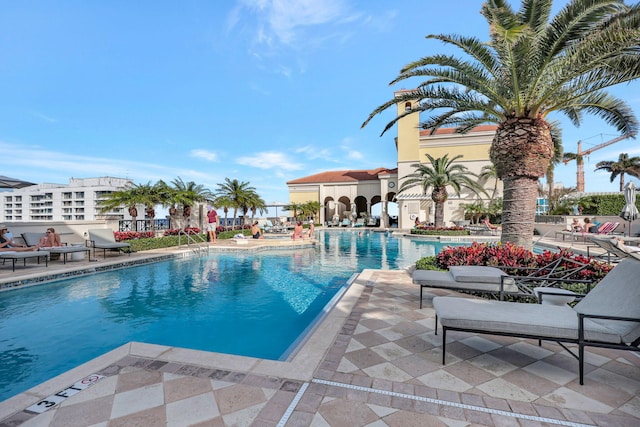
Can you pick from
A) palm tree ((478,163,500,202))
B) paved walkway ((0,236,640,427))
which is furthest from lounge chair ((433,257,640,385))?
palm tree ((478,163,500,202))

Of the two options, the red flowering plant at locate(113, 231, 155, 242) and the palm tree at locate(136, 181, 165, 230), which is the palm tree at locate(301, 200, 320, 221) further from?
the red flowering plant at locate(113, 231, 155, 242)

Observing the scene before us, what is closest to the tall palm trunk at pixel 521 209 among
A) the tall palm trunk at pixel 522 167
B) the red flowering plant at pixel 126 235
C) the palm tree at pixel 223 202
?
the tall palm trunk at pixel 522 167

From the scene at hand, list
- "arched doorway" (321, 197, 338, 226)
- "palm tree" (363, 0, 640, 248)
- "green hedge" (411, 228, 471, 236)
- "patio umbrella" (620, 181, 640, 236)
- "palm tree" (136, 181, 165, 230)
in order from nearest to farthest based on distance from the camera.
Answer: "palm tree" (363, 0, 640, 248) < "patio umbrella" (620, 181, 640, 236) < "palm tree" (136, 181, 165, 230) < "green hedge" (411, 228, 471, 236) < "arched doorway" (321, 197, 338, 226)

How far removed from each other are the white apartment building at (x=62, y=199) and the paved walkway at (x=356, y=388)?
3196 inches

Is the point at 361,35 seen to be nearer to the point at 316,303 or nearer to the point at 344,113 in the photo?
the point at 316,303

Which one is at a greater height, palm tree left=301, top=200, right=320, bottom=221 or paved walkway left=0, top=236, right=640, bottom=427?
palm tree left=301, top=200, right=320, bottom=221

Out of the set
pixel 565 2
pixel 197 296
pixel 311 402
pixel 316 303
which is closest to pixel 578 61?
pixel 565 2

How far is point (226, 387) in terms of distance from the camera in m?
2.47

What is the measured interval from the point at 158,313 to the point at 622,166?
45992mm

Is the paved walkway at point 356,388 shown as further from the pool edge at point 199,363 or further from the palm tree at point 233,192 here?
the palm tree at point 233,192

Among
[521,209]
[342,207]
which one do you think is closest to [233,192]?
[342,207]

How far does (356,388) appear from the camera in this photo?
8.05 ft

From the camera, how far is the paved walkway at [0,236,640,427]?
2.10 m

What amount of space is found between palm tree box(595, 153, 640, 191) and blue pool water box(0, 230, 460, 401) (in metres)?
40.5
